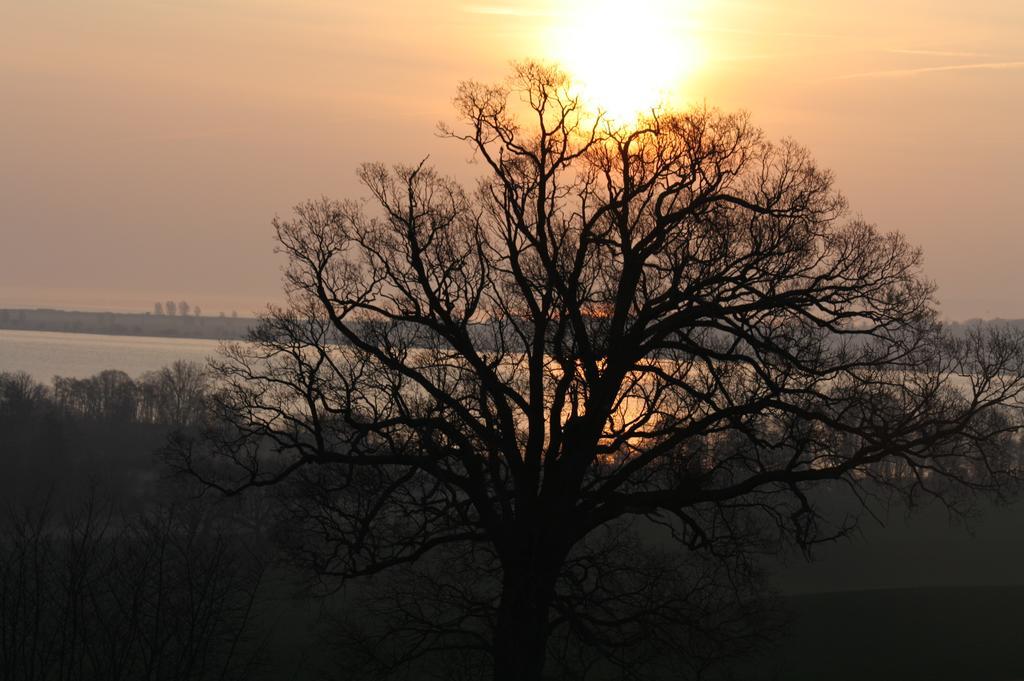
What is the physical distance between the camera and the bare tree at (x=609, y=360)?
15.8 m

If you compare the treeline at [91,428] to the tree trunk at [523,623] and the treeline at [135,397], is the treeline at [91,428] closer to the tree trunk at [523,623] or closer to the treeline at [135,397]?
the treeline at [135,397]

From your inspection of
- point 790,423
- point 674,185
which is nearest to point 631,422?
point 790,423

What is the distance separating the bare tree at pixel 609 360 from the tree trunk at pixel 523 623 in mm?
33

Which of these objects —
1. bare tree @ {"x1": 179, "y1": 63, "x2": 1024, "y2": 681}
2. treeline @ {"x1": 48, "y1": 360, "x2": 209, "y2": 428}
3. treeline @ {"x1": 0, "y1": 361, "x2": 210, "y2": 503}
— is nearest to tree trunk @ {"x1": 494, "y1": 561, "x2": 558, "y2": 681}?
bare tree @ {"x1": 179, "y1": 63, "x2": 1024, "y2": 681}

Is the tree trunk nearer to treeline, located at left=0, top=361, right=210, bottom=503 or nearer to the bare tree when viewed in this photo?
the bare tree

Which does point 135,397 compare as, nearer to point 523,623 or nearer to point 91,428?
point 91,428

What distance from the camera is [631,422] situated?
1767 cm

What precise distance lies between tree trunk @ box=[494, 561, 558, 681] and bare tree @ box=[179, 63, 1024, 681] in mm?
33

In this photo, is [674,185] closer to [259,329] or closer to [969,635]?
[259,329]

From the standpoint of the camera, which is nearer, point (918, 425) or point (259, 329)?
point (918, 425)

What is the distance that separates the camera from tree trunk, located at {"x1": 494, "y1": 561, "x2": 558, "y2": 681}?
643 inches

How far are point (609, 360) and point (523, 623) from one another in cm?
410

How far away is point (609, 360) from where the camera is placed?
16.2 m

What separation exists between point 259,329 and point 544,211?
478cm
